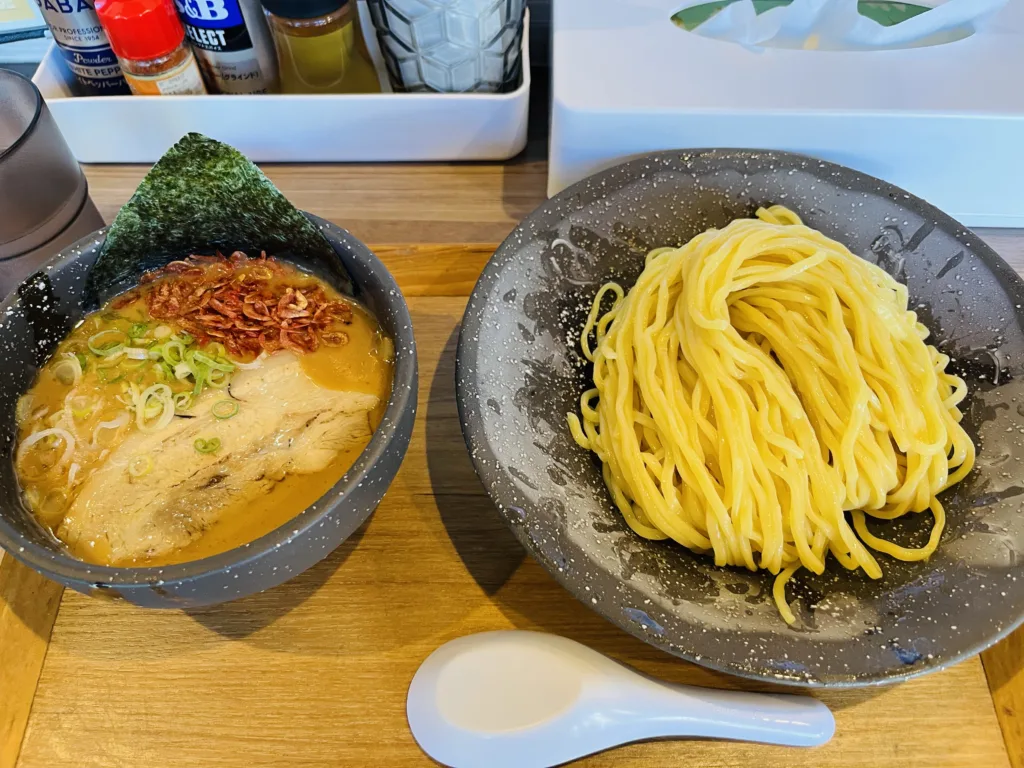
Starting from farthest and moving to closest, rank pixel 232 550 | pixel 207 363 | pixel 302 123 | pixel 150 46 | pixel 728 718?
pixel 302 123, pixel 150 46, pixel 207 363, pixel 728 718, pixel 232 550

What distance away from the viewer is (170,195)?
3.08ft

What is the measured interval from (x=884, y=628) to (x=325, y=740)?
65cm

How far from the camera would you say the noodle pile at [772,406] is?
0.91 m

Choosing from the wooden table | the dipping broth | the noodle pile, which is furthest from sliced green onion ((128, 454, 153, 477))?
the noodle pile

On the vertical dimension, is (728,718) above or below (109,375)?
below

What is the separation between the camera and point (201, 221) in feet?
3.24

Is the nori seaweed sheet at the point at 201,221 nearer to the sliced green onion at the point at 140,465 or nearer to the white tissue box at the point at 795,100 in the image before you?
the sliced green onion at the point at 140,465

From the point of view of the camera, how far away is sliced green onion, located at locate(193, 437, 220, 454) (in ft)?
2.85

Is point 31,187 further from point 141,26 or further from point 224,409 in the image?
point 224,409

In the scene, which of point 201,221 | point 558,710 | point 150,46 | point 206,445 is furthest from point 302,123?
point 558,710

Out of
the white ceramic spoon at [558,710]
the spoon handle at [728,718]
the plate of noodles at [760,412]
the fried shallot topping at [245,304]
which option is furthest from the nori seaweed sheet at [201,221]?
the spoon handle at [728,718]

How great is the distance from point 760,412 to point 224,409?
69 centimetres

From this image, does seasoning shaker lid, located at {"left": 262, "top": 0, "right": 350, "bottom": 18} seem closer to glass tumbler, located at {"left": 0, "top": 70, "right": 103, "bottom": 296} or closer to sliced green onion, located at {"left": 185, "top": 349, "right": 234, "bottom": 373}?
glass tumbler, located at {"left": 0, "top": 70, "right": 103, "bottom": 296}

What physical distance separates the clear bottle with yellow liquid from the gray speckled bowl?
49 cm
